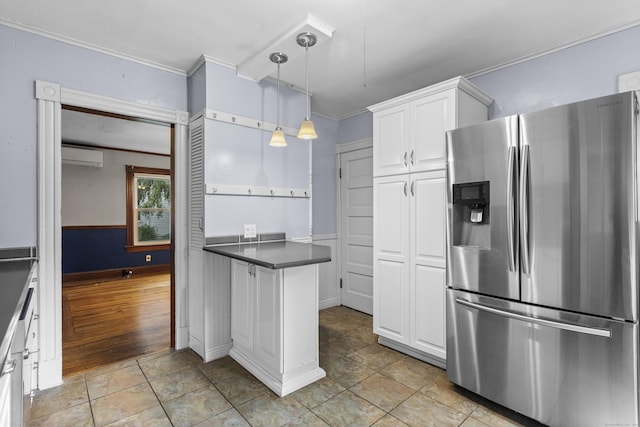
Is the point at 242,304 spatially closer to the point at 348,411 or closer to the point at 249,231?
the point at 249,231

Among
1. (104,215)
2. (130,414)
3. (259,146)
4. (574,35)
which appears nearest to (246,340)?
(130,414)

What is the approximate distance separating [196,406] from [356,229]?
8.46 ft

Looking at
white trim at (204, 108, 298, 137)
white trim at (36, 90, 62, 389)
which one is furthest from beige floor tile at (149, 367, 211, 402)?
white trim at (204, 108, 298, 137)

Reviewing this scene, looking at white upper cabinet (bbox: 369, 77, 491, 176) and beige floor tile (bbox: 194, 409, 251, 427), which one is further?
white upper cabinet (bbox: 369, 77, 491, 176)

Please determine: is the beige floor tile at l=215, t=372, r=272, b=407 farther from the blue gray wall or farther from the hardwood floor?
the blue gray wall

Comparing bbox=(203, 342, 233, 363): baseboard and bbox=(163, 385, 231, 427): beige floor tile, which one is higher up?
bbox=(203, 342, 233, 363): baseboard

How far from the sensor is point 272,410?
77.9 inches

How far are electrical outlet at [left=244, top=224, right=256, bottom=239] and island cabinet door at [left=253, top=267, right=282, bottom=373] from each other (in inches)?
22.6

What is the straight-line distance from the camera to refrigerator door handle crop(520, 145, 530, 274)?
1813 millimetres

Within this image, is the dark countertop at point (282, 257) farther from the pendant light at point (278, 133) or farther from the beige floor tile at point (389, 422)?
the beige floor tile at point (389, 422)

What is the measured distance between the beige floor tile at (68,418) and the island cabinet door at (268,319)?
42.1 inches

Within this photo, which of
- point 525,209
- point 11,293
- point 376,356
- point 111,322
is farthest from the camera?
point 111,322

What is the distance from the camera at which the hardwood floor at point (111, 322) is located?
2.78 meters

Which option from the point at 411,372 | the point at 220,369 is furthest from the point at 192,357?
the point at 411,372
